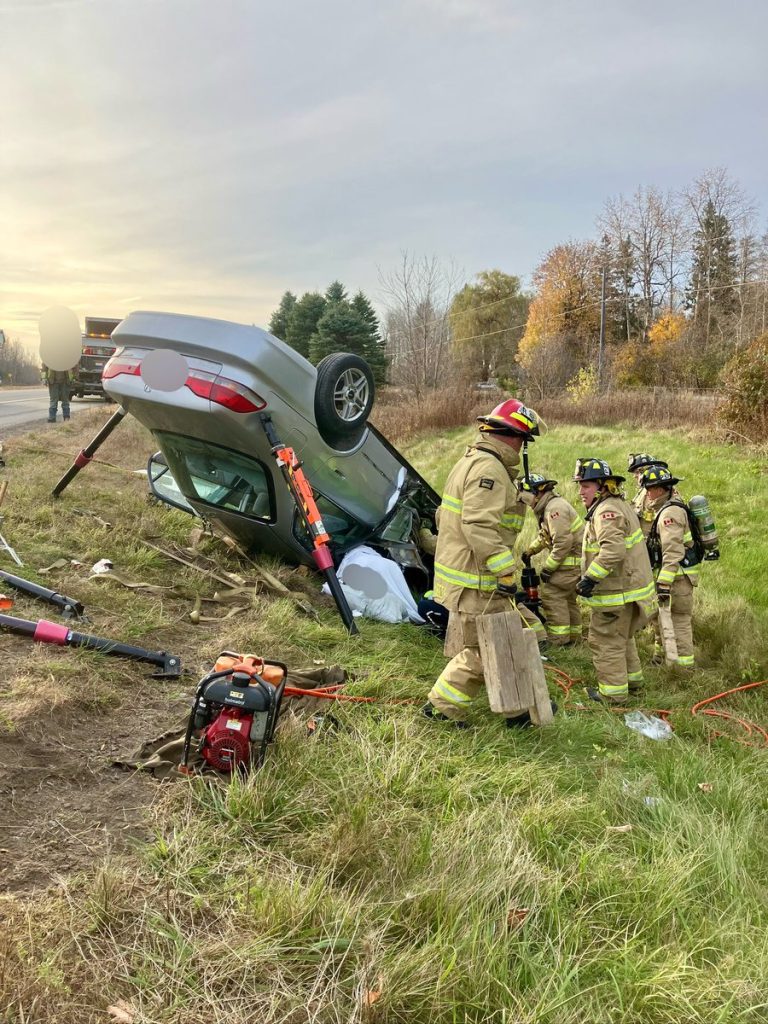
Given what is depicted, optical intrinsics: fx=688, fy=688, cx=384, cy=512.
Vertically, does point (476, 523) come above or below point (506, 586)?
above

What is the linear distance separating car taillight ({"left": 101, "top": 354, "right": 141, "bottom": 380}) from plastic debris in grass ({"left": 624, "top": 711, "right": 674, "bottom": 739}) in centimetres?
378

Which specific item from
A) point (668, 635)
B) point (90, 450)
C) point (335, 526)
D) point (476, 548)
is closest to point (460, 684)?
point (476, 548)

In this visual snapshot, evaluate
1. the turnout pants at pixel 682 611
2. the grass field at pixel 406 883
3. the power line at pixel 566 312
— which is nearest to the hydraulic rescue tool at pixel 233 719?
the grass field at pixel 406 883

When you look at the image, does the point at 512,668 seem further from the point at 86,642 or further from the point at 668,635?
the point at 668,635

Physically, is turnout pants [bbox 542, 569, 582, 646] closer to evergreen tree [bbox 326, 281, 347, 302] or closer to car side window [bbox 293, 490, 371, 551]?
car side window [bbox 293, 490, 371, 551]

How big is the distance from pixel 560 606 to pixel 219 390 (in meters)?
3.87

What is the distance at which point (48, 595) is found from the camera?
418 centimetres

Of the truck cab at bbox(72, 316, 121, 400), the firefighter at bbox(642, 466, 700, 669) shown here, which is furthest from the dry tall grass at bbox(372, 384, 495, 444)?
the firefighter at bbox(642, 466, 700, 669)

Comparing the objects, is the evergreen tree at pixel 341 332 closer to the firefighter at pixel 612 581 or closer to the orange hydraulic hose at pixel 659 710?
the firefighter at pixel 612 581

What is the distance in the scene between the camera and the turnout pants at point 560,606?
20.9 feet

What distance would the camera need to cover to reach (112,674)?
3.50 metres

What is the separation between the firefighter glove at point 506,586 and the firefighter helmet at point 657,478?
284 cm

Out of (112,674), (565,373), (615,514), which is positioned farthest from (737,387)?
(565,373)

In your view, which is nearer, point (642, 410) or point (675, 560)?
point (675, 560)
